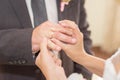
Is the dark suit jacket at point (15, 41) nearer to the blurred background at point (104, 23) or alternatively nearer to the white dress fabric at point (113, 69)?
the white dress fabric at point (113, 69)

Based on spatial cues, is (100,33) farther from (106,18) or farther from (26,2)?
(26,2)

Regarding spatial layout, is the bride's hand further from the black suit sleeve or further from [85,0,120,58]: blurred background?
[85,0,120,58]: blurred background

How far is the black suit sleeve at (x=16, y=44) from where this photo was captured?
0.95 meters

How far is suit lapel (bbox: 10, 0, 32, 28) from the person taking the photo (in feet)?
3.15

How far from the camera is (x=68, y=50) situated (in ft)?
3.37

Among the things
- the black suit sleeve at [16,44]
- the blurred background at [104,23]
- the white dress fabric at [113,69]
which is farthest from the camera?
the blurred background at [104,23]

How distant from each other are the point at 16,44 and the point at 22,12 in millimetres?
118

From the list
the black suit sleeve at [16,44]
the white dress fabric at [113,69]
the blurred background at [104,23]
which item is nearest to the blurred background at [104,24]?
the blurred background at [104,23]

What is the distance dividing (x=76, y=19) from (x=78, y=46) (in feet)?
0.68

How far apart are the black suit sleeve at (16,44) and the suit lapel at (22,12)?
45 mm

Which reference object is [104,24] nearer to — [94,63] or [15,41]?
[94,63]

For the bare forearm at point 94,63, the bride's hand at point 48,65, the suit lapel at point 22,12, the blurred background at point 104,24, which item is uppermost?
the suit lapel at point 22,12

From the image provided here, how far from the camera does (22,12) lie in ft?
3.19

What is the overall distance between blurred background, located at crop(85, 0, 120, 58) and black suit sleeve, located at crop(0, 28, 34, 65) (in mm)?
1621
